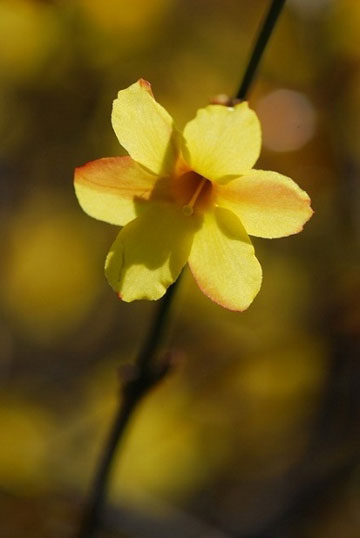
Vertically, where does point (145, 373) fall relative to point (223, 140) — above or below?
below

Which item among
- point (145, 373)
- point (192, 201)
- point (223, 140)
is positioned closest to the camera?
point (223, 140)

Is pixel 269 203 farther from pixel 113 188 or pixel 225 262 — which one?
pixel 113 188

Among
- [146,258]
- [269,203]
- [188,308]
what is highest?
[269,203]

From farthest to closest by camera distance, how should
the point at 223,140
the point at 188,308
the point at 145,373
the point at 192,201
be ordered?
the point at 188,308, the point at 145,373, the point at 192,201, the point at 223,140

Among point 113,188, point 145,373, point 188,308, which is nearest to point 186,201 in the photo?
point 113,188

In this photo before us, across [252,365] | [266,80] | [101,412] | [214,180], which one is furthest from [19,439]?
[214,180]

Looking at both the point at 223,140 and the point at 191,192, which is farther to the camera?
the point at 191,192

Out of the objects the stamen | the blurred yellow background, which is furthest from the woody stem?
the blurred yellow background

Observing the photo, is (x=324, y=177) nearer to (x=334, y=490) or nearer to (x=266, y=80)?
(x=266, y=80)
